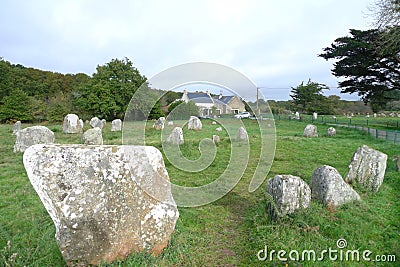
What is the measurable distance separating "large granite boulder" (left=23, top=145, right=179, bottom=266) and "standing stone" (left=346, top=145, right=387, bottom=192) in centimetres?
526

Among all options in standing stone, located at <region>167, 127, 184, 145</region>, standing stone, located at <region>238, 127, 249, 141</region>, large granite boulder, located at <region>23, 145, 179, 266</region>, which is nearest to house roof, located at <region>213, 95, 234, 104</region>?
large granite boulder, located at <region>23, 145, 179, 266</region>

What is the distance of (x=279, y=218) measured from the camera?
15.4ft

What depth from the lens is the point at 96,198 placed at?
347cm

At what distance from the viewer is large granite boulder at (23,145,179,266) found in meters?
3.38

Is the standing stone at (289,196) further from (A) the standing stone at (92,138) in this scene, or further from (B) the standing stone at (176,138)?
(A) the standing stone at (92,138)

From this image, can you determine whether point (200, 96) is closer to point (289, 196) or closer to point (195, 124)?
point (289, 196)

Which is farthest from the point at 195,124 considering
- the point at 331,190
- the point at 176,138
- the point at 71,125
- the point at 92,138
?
the point at 331,190

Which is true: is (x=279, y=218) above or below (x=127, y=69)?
below

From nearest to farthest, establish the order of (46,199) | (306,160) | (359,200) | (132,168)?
(46,199)
(132,168)
(359,200)
(306,160)

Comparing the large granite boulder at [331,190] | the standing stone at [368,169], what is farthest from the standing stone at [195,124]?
the large granite boulder at [331,190]

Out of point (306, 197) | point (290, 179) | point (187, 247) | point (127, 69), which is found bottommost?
point (187, 247)

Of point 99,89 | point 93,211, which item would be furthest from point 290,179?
point 99,89

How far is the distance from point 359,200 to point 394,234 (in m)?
1.25

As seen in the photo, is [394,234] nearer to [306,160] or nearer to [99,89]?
[306,160]
